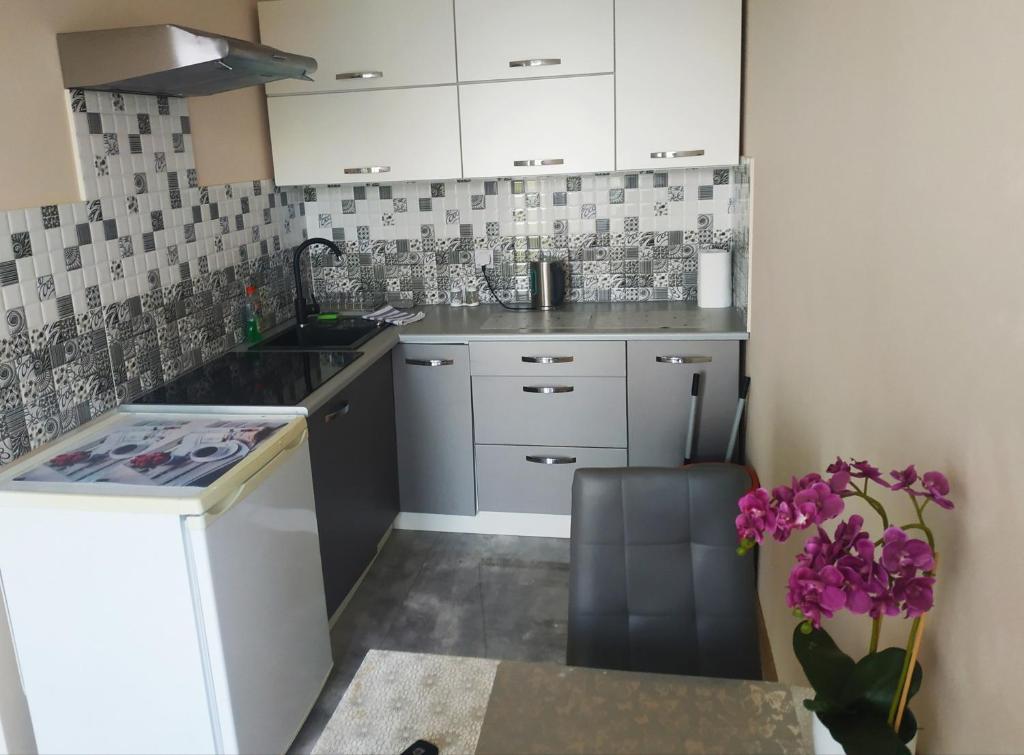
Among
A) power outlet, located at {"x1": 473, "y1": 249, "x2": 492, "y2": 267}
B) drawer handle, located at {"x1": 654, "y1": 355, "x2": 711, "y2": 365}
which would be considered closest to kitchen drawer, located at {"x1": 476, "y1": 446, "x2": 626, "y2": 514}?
drawer handle, located at {"x1": 654, "y1": 355, "x2": 711, "y2": 365}

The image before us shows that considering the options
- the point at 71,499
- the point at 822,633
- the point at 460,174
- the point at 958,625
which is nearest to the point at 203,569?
the point at 71,499

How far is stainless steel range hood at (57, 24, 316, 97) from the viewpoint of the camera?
86.2 inches

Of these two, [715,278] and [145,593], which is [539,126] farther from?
[145,593]

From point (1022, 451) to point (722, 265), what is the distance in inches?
108

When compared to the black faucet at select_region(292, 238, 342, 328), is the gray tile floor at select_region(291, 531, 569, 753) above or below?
below

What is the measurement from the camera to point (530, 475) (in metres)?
3.48

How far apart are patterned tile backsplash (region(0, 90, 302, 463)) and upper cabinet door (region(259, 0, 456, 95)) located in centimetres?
61

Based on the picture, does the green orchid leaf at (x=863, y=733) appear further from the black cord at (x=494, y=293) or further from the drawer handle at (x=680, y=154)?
the black cord at (x=494, y=293)

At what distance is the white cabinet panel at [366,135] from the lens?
3381mm

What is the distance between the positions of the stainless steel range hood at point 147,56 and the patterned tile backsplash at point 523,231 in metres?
1.46

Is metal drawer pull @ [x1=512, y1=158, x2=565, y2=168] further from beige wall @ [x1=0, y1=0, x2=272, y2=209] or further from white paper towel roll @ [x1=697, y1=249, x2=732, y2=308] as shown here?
beige wall @ [x1=0, y1=0, x2=272, y2=209]

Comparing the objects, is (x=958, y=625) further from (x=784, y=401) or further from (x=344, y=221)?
(x=344, y=221)

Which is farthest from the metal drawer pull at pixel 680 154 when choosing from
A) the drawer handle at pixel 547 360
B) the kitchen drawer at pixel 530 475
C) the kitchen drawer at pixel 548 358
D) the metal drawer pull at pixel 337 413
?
the metal drawer pull at pixel 337 413

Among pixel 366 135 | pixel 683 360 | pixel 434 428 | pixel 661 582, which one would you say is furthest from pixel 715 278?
pixel 661 582
